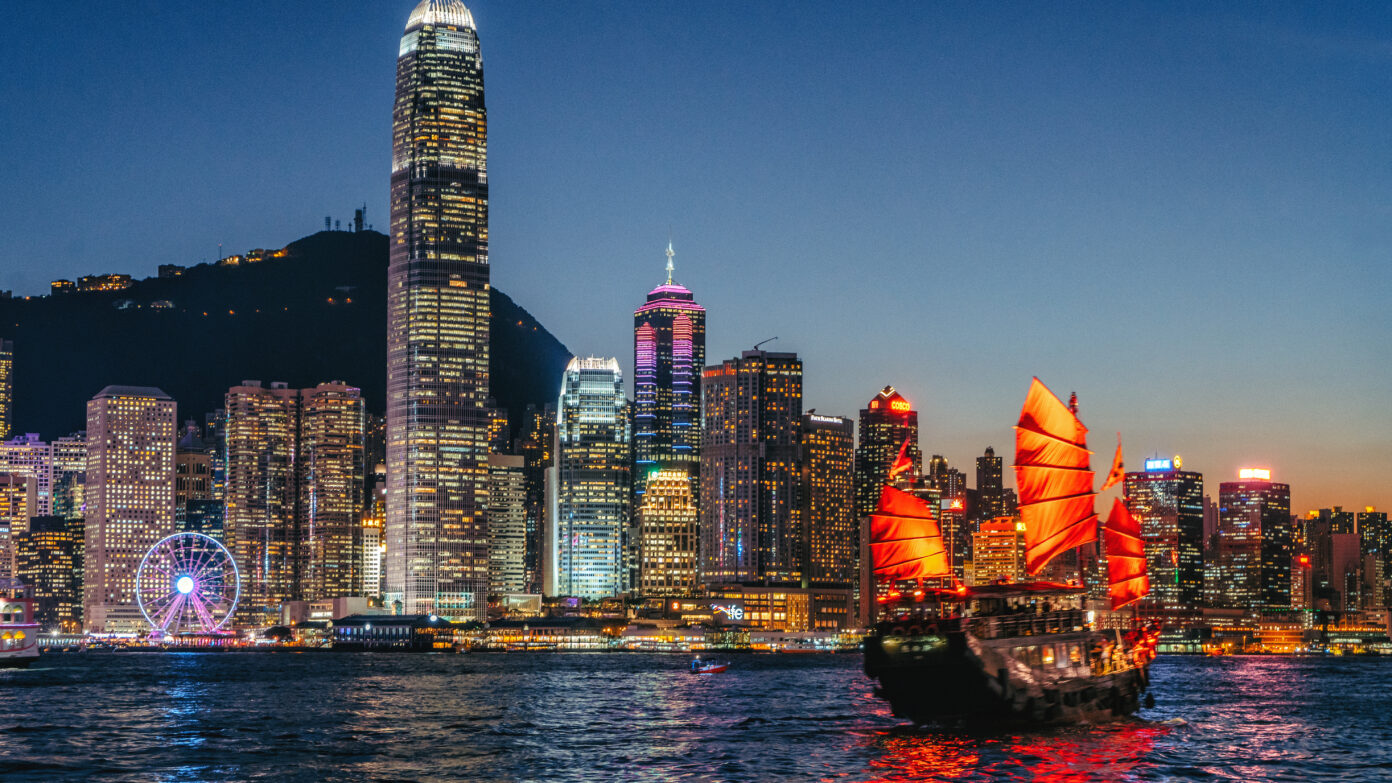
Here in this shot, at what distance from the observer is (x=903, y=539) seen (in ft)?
362

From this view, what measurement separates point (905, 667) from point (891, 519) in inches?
1092

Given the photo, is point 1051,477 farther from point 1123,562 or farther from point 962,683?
point 962,683

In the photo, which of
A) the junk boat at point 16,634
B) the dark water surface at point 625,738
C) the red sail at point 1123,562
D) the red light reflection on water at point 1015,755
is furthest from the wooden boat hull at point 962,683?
the junk boat at point 16,634

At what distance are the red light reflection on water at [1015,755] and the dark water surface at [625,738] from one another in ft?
0.59

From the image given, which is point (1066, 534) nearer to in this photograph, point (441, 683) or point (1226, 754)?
point (1226, 754)

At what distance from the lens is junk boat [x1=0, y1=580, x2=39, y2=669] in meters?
188

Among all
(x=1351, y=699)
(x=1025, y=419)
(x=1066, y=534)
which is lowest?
(x=1351, y=699)

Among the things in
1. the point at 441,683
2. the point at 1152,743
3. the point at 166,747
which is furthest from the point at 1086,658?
the point at 441,683

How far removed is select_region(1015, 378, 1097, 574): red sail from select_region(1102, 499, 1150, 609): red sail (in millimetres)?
8215

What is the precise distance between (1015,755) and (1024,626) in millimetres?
10210

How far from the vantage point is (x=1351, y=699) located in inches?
5782

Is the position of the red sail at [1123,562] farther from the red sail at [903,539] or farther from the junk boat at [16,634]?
the junk boat at [16,634]

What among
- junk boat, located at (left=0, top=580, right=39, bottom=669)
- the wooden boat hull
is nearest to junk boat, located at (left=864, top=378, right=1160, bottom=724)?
the wooden boat hull

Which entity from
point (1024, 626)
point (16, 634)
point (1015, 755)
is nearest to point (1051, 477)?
point (1024, 626)
